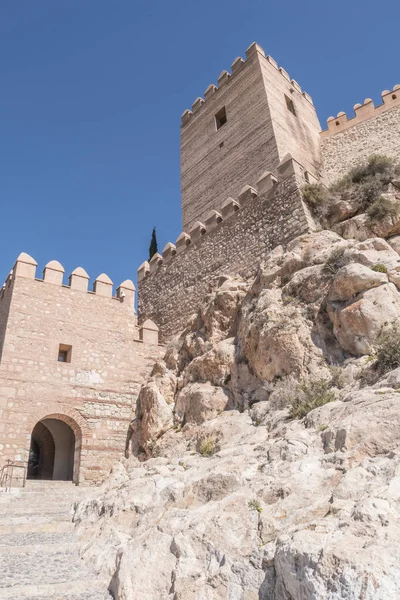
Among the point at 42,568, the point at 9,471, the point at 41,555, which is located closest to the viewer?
the point at 42,568

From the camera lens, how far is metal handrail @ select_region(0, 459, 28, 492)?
9.81 metres

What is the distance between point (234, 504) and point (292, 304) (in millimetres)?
5203

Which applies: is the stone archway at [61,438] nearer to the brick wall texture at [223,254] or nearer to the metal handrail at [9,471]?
the metal handrail at [9,471]

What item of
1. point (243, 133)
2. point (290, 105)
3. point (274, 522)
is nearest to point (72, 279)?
point (243, 133)

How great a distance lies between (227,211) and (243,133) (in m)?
4.10

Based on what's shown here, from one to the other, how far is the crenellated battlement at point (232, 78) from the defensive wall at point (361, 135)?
7.34 feet

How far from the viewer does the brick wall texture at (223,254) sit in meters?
11.1

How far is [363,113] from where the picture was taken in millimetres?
16688

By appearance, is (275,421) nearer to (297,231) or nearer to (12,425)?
(297,231)

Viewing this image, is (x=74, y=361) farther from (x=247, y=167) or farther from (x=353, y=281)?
(x=247, y=167)

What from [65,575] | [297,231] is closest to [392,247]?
[297,231]

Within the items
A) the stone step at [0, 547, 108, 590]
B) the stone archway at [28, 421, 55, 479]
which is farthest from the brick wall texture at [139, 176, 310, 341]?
the stone step at [0, 547, 108, 590]

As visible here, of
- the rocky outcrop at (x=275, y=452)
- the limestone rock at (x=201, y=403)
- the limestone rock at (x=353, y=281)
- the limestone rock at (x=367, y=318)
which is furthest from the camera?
the limestone rock at (x=201, y=403)

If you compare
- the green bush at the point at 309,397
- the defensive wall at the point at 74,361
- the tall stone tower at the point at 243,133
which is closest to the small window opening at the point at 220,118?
the tall stone tower at the point at 243,133
